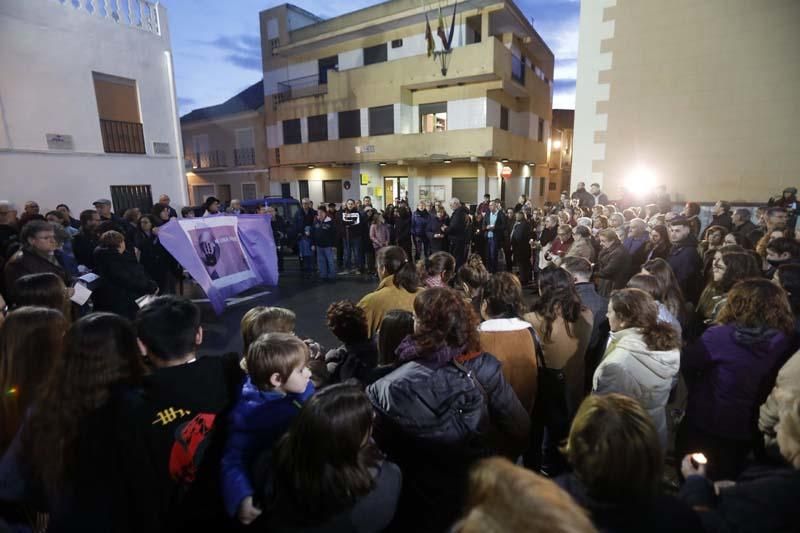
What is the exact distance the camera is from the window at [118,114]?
1361 centimetres

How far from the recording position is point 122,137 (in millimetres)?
14102

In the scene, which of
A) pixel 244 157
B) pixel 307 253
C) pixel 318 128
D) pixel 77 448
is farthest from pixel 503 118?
pixel 77 448

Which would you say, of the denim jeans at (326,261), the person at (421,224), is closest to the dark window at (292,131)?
the person at (421,224)

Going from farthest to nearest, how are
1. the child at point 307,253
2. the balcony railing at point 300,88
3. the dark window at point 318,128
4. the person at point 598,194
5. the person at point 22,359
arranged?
the balcony railing at point 300,88 → the dark window at point 318,128 → the child at point 307,253 → the person at point 598,194 → the person at point 22,359

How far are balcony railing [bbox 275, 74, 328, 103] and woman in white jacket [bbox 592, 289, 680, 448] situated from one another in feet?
75.3

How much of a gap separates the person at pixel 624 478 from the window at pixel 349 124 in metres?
21.7

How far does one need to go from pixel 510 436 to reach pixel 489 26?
69.0 feet

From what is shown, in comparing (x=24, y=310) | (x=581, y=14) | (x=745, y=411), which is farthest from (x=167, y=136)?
(x=745, y=411)

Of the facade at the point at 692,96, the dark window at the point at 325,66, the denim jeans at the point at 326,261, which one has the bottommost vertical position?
the denim jeans at the point at 326,261

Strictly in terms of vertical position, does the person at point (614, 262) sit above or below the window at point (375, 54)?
below

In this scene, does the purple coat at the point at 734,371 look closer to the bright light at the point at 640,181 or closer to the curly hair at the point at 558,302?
the curly hair at the point at 558,302

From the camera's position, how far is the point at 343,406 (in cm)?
139

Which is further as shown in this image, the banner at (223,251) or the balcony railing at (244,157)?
the balcony railing at (244,157)

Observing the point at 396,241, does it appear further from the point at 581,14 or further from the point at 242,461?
the point at 242,461
